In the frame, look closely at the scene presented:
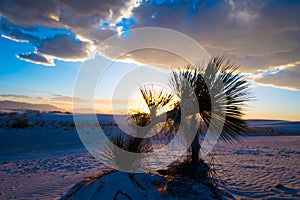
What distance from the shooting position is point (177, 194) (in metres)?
3.64

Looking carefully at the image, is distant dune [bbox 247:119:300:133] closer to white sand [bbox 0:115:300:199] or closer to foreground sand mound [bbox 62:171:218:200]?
white sand [bbox 0:115:300:199]

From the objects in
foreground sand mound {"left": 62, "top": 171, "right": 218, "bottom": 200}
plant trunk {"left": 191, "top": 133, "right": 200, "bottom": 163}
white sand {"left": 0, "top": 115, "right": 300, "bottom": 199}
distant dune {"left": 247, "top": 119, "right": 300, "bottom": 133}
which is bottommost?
white sand {"left": 0, "top": 115, "right": 300, "bottom": 199}

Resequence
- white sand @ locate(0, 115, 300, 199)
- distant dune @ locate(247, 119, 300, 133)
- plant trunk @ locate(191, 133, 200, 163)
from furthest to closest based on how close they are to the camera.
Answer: distant dune @ locate(247, 119, 300, 133) → white sand @ locate(0, 115, 300, 199) → plant trunk @ locate(191, 133, 200, 163)

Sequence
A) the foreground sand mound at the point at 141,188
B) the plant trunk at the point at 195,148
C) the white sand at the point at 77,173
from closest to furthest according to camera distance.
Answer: the foreground sand mound at the point at 141,188 → the plant trunk at the point at 195,148 → the white sand at the point at 77,173

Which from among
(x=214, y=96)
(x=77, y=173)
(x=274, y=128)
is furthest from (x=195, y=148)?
(x=274, y=128)

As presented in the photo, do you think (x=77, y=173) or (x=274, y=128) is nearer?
(x=77, y=173)

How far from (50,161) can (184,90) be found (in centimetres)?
694

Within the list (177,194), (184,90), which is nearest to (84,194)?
(177,194)

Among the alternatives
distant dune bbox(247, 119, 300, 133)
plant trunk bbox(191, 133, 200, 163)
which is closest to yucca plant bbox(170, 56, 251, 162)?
plant trunk bbox(191, 133, 200, 163)

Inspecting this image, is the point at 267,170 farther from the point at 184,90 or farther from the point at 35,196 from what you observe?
the point at 35,196

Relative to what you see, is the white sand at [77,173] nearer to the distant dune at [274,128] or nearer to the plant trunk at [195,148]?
the plant trunk at [195,148]

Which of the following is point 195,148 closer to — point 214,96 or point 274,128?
point 214,96

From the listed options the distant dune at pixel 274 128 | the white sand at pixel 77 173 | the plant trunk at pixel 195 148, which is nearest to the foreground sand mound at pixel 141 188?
the plant trunk at pixel 195 148

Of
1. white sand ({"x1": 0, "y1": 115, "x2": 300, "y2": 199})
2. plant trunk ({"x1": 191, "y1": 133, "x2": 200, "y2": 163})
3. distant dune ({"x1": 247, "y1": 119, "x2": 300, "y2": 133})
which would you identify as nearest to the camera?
plant trunk ({"x1": 191, "y1": 133, "x2": 200, "y2": 163})
